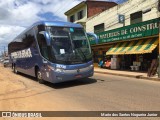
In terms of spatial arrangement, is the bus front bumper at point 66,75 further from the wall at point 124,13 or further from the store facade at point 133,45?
the wall at point 124,13

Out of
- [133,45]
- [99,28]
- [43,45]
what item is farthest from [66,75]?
[99,28]

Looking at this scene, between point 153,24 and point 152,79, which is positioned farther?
point 153,24

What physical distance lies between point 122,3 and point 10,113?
21.7 metres

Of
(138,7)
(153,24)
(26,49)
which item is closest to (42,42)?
(26,49)

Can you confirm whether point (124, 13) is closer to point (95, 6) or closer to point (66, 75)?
point (95, 6)

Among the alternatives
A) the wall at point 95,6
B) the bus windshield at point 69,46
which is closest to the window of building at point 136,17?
the bus windshield at point 69,46

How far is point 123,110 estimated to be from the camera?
25.4 feet

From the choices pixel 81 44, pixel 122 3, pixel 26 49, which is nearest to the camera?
pixel 81 44

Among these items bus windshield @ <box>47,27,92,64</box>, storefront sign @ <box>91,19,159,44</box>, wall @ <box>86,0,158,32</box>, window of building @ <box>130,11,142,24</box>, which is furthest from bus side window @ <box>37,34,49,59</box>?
window of building @ <box>130,11,142,24</box>

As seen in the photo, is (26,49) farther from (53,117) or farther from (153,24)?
(53,117)

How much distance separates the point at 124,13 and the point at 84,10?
12780mm

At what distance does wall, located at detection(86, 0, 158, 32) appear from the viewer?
22489 millimetres

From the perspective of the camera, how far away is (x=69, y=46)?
13.3m

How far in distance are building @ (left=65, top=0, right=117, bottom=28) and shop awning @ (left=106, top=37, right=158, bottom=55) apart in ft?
44.7
